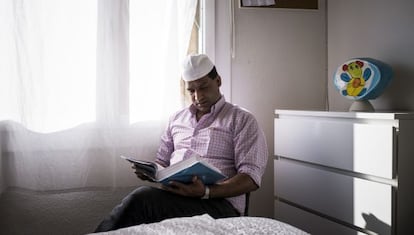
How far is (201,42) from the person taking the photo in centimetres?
250

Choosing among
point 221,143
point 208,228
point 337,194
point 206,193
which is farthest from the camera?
point 221,143

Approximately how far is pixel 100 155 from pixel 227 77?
825 millimetres

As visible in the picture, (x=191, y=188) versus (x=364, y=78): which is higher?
(x=364, y=78)

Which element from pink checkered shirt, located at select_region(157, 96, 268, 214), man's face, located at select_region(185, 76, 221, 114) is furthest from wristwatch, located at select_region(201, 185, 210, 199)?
man's face, located at select_region(185, 76, 221, 114)

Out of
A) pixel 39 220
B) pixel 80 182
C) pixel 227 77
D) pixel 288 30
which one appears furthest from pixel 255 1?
pixel 39 220

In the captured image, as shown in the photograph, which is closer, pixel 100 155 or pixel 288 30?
pixel 100 155

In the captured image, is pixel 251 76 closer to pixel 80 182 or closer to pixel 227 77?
pixel 227 77

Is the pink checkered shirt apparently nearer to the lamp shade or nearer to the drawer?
the drawer

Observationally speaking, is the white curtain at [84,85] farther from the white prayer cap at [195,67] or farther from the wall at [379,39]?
the wall at [379,39]

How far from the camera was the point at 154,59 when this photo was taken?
2.33m

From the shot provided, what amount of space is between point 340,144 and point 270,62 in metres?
0.88

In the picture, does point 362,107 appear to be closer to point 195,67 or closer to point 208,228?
point 195,67

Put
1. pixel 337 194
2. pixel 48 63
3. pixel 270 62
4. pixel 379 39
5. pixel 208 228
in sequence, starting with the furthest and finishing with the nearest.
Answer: pixel 270 62 < pixel 379 39 < pixel 48 63 < pixel 337 194 < pixel 208 228

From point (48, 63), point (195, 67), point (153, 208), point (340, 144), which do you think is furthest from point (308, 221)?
point (48, 63)
